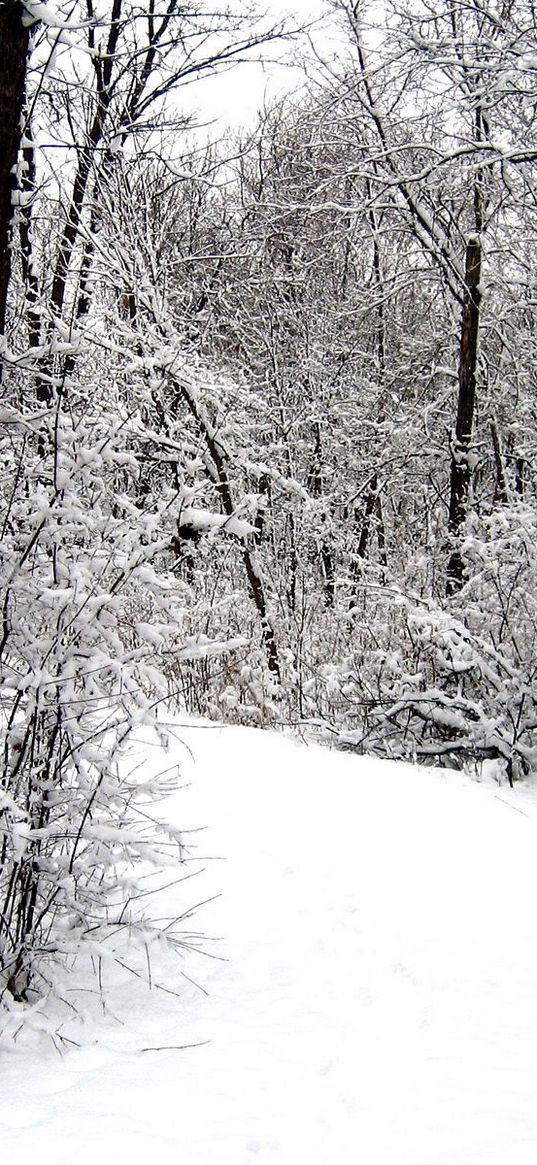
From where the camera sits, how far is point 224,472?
410 inches

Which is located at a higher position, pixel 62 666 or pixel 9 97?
pixel 9 97

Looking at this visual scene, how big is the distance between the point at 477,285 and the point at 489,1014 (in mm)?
8615

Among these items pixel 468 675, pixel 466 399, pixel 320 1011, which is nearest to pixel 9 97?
pixel 320 1011

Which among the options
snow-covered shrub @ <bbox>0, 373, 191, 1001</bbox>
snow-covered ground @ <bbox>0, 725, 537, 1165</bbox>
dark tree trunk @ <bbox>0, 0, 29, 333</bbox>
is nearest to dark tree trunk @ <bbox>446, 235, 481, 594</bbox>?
snow-covered ground @ <bbox>0, 725, 537, 1165</bbox>

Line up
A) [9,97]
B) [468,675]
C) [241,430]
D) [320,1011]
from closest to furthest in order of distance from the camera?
[9,97] → [320,1011] → [468,675] → [241,430]

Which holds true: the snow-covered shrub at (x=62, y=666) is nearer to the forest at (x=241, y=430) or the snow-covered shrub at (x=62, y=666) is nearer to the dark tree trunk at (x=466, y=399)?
the forest at (x=241, y=430)

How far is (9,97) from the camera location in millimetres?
3107

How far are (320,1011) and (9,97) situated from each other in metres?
3.20

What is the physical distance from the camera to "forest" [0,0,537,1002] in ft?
10.7

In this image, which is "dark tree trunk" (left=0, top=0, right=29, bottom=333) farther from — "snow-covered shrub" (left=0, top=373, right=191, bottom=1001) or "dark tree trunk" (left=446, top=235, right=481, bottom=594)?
"dark tree trunk" (left=446, top=235, right=481, bottom=594)

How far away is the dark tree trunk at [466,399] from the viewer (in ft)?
33.9

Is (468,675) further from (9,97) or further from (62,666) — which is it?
(9,97)

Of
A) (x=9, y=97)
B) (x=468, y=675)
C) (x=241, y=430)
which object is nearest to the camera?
(x=9, y=97)

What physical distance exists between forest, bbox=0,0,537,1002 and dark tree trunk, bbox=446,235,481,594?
0.03 m
